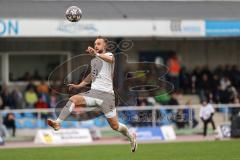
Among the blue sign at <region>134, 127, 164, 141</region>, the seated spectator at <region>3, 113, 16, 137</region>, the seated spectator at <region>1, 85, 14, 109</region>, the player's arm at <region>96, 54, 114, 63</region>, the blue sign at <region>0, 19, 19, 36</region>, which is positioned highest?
the blue sign at <region>0, 19, 19, 36</region>

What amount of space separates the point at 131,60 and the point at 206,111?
19.3 feet

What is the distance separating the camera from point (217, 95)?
30594 mm

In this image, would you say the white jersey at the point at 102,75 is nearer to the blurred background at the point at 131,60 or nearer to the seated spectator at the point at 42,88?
the blurred background at the point at 131,60

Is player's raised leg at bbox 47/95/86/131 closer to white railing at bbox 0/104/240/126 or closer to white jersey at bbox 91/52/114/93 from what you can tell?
white jersey at bbox 91/52/114/93

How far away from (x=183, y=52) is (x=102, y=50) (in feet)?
63.8

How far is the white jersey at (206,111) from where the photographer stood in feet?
90.7

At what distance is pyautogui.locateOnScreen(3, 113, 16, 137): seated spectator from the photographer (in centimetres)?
2714

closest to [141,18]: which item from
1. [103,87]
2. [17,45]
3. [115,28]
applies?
[115,28]

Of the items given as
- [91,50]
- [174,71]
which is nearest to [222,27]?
[174,71]

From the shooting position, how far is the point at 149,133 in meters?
27.2

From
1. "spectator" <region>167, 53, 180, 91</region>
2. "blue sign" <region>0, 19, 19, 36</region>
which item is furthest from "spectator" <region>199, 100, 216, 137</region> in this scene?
"blue sign" <region>0, 19, 19, 36</region>

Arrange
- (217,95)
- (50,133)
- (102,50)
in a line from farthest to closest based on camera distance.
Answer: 1. (217,95)
2. (50,133)
3. (102,50)

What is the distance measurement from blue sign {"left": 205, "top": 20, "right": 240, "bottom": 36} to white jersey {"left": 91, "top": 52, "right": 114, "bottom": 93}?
15.1m

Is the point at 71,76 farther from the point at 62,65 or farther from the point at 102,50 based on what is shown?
the point at 102,50
